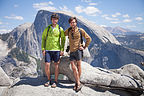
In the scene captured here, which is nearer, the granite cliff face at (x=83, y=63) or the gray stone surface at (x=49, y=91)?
the gray stone surface at (x=49, y=91)

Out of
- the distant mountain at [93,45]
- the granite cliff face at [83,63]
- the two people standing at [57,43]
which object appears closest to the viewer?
the two people standing at [57,43]

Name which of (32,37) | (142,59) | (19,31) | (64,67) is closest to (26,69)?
(64,67)

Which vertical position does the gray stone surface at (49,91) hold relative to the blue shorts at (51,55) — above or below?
below

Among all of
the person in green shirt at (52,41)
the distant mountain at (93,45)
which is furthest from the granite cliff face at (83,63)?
the person in green shirt at (52,41)

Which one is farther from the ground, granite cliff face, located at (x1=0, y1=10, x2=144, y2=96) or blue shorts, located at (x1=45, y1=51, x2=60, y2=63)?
blue shorts, located at (x1=45, y1=51, x2=60, y2=63)

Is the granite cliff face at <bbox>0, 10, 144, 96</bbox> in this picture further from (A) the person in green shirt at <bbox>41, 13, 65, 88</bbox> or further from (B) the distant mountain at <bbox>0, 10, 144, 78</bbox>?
(A) the person in green shirt at <bbox>41, 13, 65, 88</bbox>

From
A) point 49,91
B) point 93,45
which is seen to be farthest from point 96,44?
point 49,91

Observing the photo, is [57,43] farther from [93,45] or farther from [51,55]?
[93,45]

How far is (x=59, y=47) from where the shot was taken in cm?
539

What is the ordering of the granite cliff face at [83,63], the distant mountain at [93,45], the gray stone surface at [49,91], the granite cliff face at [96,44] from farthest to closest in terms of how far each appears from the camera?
the granite cliff face at [96,44] < the distant mountain at [93,45] < the granite cliff face at [83,63] < the gray stone surface at [49,91]

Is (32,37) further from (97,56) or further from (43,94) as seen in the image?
(43,94)

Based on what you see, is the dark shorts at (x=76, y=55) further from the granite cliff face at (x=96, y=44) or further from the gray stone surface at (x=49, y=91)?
the granite cliff face at (x=96, y=44)

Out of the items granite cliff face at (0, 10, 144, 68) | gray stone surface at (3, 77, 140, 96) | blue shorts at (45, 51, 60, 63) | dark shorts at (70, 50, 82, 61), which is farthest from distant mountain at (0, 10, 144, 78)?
blue shorts at (45, 51, 60, 63)

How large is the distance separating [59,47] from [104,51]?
5160 inches
